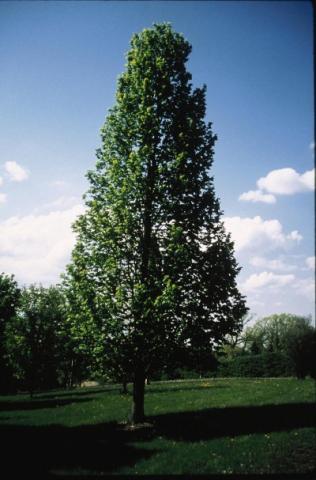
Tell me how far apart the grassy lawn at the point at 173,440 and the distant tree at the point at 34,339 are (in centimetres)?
1413

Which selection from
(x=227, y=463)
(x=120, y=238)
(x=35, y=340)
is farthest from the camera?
(x=35, y=340)

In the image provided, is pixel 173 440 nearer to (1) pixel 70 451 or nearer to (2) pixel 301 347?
(1) pixel 70 451

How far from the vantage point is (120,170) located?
709 inches

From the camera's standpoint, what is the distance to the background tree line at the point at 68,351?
16969mm

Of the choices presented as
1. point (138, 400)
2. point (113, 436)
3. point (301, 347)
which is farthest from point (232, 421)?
point (301, 347)

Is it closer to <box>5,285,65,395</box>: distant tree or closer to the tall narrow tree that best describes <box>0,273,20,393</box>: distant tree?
<box>5,285,65,395</box>: distant tree

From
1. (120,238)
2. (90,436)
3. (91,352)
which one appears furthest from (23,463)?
(120,238)

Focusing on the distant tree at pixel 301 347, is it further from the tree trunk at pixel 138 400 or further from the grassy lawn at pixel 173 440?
the tree trunk at pixel 138 400

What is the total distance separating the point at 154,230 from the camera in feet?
60.0

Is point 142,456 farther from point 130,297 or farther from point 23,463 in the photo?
point 130,297

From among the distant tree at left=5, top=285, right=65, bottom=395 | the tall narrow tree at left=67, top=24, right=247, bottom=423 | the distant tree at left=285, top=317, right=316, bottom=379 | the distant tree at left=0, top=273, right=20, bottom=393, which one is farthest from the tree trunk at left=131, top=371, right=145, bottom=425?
the distant tree at left=0, top=273, right=20, bottom=393

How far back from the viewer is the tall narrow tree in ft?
53.1

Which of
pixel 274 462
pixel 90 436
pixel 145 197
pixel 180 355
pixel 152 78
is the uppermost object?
pixel 152 78

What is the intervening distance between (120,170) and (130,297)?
6.47 meters
